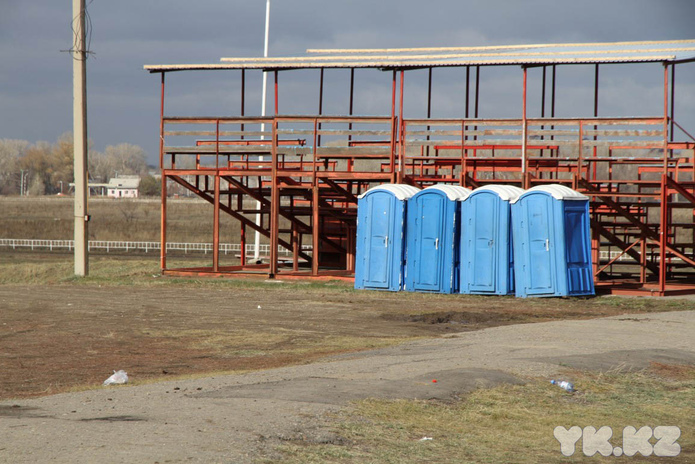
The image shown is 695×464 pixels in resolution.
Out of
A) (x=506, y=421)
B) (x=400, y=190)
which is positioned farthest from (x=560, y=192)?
(x=506, y=421)

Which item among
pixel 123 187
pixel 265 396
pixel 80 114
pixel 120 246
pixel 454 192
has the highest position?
pixel 80 114

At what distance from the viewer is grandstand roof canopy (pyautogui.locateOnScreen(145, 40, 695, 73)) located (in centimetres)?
2289

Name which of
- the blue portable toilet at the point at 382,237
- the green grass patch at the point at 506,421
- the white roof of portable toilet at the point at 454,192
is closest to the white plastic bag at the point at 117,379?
the green grass patch at the point at 506,421

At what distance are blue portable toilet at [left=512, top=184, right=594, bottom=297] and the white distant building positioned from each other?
151690mm

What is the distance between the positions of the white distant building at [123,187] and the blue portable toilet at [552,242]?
152 metres

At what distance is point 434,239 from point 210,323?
7361 millimetres

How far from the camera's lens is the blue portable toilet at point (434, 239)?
907 inches

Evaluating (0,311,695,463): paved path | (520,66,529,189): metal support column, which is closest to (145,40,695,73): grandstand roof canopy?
(520,66,529,189): metal support column

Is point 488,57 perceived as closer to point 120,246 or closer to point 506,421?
point 506,421

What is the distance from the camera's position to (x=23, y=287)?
26.2m

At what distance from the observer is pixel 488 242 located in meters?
22.6

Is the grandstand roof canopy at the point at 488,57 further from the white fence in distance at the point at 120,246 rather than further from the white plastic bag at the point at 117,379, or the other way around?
the white fence in distance at the point at 120,246

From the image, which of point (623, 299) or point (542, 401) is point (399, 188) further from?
point (542, 401)

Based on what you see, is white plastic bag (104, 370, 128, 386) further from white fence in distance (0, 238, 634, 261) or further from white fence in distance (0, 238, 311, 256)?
white fence in distance (0, 238, 311, 256)
